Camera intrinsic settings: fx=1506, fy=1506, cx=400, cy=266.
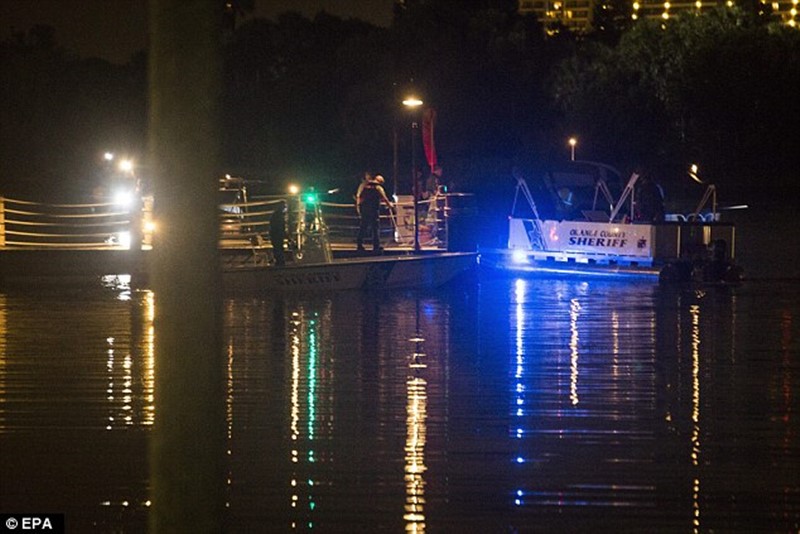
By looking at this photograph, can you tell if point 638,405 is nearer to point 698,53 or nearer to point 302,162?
point 698,53

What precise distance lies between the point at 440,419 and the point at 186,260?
26.1ft

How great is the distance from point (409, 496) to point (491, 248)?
2331 cm

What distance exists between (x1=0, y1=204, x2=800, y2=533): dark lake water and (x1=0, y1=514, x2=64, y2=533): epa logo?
0.72 feet

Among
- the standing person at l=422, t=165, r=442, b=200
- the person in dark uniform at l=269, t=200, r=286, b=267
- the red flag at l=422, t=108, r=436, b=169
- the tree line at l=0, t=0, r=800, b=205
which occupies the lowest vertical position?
the person in dark uniform at l=269, t=200, r=286, b=267

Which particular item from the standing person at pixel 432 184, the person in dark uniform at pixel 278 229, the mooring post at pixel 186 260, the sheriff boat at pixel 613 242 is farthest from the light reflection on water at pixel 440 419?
the standing person at pixel 432 184

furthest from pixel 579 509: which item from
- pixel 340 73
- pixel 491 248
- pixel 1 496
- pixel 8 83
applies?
pixel 8 83

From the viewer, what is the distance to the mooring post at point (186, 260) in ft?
14.2

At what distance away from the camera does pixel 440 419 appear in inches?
478

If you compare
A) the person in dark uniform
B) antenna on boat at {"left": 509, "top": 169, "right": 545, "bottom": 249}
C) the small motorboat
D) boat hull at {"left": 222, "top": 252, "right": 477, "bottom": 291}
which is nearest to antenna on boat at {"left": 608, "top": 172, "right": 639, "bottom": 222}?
antenna on boat at {"left": 509, "top": 169, "right": 545, "bottom": 249}

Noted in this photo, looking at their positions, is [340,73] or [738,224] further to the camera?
[340,73]

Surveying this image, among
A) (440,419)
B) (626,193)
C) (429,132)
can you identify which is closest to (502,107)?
(429,132)

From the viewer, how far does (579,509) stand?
29.1 ft

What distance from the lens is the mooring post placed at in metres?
4.32

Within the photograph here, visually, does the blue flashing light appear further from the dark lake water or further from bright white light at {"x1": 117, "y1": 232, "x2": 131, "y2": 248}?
the dark lake water
